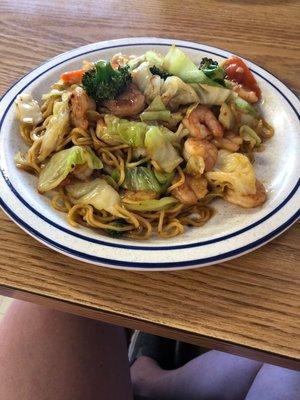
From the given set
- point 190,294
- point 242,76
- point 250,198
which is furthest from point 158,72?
point 190,294

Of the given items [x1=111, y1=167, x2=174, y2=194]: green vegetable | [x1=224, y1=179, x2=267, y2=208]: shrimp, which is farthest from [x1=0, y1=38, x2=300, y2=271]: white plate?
[x1=111, y1=167, x2=174, y2=194]: green vegetable

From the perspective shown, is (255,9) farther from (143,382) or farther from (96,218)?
(143,382)

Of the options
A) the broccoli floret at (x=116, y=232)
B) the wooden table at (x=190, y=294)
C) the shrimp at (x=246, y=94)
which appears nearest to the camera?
the wooden table at (x=190, y=294)

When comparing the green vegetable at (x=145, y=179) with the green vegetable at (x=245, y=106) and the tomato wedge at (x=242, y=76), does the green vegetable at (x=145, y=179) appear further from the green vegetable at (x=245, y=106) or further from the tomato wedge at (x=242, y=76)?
the tomato wedge at (x=242, y=76)

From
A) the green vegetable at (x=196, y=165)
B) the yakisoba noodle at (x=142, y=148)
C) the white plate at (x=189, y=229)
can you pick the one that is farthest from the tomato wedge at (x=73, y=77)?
the green vegetable at (x=196, y=165)

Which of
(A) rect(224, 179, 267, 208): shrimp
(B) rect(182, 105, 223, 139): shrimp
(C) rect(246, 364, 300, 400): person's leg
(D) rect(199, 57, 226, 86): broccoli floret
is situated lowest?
(C) rect(246, 364, 300, 400): person's leg

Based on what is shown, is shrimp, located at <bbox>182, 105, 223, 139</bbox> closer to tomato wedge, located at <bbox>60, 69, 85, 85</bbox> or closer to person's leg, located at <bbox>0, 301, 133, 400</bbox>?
tomato wedge, located at <bbox>60, 69, 85, 85</bbox>

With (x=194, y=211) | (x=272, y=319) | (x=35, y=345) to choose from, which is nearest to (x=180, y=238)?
(x=194, y=211)
